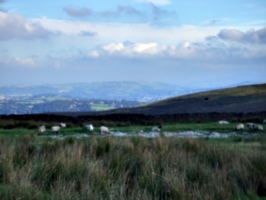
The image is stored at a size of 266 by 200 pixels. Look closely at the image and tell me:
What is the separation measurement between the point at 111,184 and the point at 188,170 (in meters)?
1.89

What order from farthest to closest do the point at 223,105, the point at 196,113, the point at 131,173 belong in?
the point at 223,105 < the point at 196,113 < the point at 131,173

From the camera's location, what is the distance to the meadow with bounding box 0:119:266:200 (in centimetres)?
798

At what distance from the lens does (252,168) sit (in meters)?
10.3

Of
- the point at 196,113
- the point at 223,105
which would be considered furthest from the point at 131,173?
the point at 223,105

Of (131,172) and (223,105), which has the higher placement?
(223,105)

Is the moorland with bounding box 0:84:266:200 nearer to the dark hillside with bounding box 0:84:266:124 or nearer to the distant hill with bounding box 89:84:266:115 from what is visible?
the dark hillside with bounding box 0:84:266:124

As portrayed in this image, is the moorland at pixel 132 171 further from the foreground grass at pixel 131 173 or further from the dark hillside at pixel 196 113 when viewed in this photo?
the dark hillside at pixel 196 113

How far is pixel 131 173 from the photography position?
10289mm

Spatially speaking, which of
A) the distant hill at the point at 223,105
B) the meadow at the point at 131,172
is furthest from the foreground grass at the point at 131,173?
the distant hill at the point at 223,105

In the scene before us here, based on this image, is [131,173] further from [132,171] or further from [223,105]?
[223,105]

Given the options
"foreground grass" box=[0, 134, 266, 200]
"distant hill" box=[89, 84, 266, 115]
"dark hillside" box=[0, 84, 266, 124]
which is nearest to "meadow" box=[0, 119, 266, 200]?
"foreground grass" box=[0, 134, 266, 200]

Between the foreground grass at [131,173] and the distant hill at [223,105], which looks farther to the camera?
the distant hill at [223,105]

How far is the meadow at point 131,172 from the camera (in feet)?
26.2

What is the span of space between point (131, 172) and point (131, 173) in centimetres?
3
